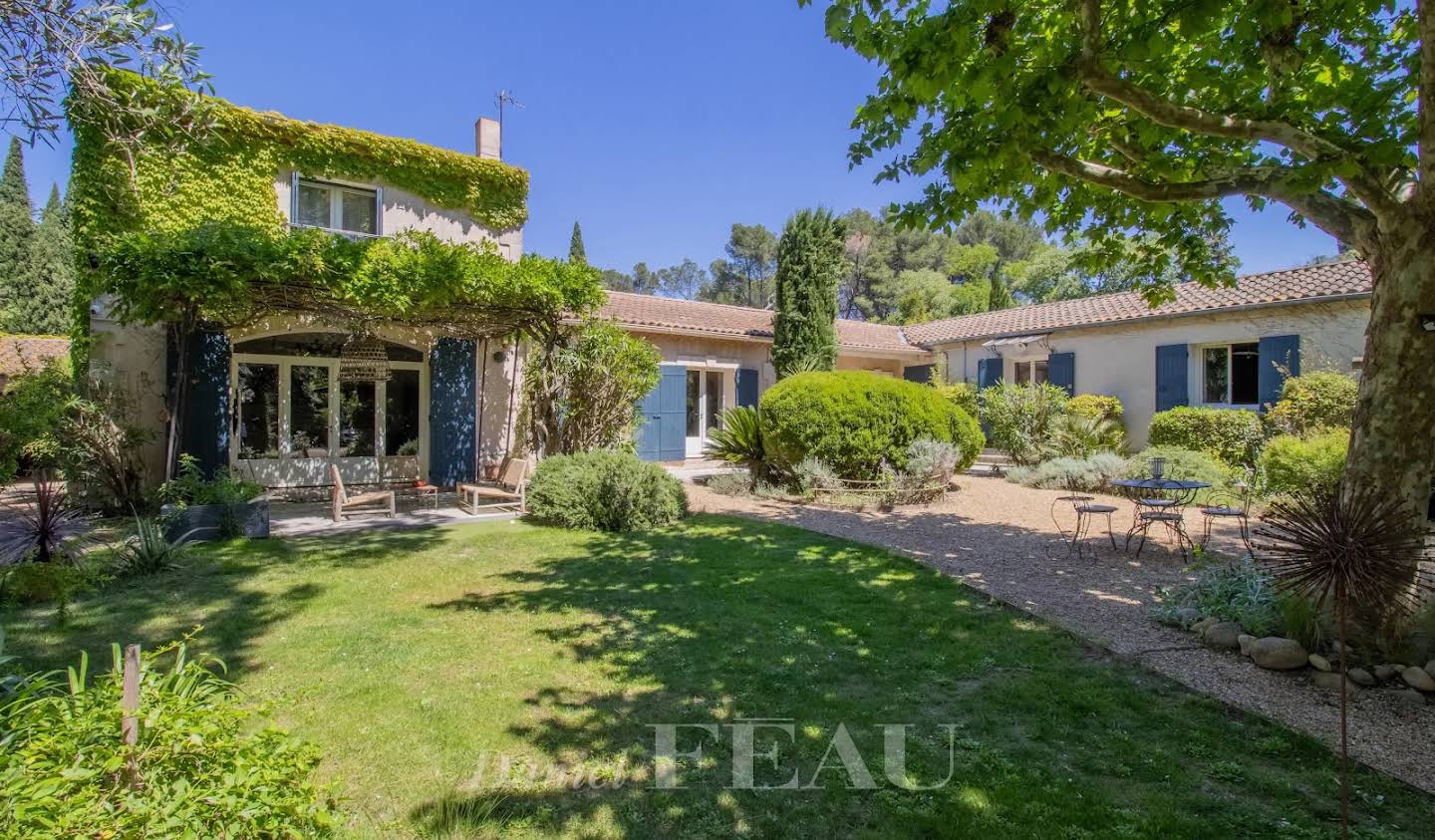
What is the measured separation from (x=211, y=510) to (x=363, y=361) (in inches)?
161

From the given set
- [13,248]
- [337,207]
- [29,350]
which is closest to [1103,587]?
[337,207]

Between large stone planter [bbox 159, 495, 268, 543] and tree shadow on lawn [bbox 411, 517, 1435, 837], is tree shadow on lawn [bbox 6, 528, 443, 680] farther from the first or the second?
tree shadow on lawn [bbox 411, 517, 1435, 837]

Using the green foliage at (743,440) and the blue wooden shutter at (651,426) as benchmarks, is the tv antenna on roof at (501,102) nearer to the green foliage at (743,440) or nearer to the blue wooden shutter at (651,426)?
the blue wooden shutter at (651,426)

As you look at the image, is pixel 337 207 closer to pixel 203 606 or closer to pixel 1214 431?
pixel 203 606

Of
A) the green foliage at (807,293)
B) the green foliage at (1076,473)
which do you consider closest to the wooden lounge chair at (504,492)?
the green foliage at (807,293)

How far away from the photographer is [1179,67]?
19.0 ft

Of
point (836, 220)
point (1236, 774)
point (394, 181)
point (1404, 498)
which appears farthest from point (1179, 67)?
point (394, 181)

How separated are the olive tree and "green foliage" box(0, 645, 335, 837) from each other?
15.4 ft

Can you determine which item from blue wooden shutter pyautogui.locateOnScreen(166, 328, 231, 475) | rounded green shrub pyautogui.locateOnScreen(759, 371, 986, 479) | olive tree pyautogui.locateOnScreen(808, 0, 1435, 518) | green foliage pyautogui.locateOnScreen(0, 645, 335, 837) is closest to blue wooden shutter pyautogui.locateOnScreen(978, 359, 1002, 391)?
rounded green shrub pyautogui.locateOnScreen(759, 371, 986, 479)

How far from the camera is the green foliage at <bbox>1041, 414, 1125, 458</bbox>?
1398cm

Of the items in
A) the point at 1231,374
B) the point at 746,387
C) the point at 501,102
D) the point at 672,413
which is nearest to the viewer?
the point at 501,102

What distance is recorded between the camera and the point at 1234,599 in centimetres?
489

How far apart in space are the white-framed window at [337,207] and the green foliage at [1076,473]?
13.0 metres

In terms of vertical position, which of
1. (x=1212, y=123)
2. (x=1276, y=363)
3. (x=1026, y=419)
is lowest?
(x=1026, y=419)
